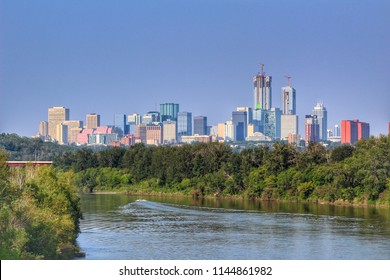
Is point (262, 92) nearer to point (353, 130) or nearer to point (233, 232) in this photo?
point (353, 130)

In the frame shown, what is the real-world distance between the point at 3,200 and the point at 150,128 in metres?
64.5

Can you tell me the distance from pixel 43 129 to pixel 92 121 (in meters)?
9.13

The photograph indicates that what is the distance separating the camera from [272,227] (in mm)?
22625

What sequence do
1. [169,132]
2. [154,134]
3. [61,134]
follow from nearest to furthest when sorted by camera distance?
[61,134]
[154,134]
[169,132]

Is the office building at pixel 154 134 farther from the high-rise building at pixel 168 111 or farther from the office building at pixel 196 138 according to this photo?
the office building at pixel 196 138

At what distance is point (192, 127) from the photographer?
261 ft

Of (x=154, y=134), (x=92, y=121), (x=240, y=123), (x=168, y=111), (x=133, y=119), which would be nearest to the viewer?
(x=92, y=121)

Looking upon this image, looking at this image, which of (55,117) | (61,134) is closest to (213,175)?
(55,117)

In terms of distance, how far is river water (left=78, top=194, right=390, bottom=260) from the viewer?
17.7 meters

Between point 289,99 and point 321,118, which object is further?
point 289,99

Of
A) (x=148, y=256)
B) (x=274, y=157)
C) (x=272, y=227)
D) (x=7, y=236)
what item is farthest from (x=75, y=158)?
(x=7, y=236)

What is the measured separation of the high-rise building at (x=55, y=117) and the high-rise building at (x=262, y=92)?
777 inches

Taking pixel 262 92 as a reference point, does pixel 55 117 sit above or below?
below

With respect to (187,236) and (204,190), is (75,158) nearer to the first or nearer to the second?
(204,190)
